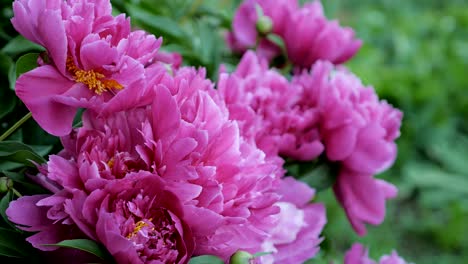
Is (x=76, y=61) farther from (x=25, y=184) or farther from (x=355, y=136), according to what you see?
(x=355, y=136)

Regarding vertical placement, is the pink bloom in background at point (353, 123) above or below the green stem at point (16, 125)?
below

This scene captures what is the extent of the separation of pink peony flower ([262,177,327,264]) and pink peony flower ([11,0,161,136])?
0.53ft

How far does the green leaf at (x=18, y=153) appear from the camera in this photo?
1.49ft

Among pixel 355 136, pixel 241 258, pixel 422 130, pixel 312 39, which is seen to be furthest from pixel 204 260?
pixel 422 130

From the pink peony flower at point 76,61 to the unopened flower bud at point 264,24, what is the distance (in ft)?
0.94

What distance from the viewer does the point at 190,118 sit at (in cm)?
44

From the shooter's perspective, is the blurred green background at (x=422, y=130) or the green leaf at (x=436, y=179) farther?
the green leaf at (x=436, y=179)

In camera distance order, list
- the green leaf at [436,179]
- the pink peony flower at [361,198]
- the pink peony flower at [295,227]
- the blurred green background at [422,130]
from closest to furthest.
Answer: the pink peony flower at [295,227] < the pink peony flower at [361,198] < the blurred green background at [422,130] < the green leaf at [436,179]

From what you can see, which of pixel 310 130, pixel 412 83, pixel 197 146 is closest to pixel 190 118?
pixel 197 146

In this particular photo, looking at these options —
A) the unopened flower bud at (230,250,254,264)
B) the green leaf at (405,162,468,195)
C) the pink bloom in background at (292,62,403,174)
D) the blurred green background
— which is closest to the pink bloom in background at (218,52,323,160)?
the pink bloom in background at (292,62,403,174)

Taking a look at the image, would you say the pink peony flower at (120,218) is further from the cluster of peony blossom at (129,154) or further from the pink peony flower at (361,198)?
the pink peony flower at (361,198)

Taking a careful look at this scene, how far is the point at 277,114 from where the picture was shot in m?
0.60

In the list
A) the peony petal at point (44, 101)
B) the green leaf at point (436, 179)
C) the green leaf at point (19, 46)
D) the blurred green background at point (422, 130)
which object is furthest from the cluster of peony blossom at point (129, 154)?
the green leaf at point (436, 179)

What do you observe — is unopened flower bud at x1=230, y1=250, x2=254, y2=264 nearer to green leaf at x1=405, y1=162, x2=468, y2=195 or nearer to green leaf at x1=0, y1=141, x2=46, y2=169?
green leaf at x1=0, y1=141, x2=46, y2=169
